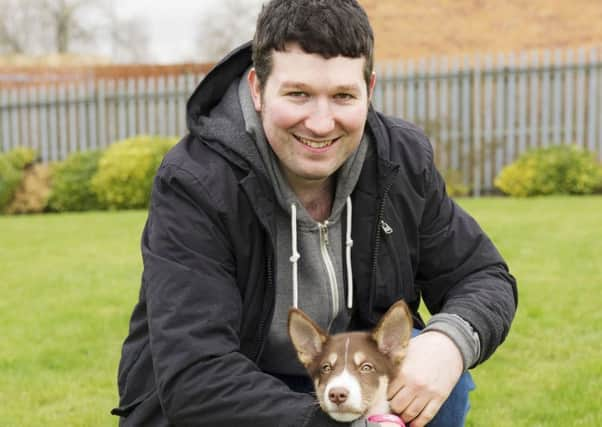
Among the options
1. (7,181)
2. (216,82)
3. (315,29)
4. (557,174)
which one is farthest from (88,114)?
(315,29)

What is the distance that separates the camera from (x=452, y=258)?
3199 millimetres

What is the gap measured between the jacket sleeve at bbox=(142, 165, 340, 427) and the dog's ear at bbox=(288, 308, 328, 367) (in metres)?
0.17

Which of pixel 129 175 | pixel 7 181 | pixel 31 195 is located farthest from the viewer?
pixel 31 195

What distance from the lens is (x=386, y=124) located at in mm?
3219

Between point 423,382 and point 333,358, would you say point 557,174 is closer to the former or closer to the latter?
point 423,382

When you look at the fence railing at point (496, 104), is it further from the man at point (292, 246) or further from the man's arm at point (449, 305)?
the man at point (292, 246)

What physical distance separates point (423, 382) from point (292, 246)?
0.67m

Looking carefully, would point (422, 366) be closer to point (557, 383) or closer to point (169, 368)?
point (169, 368)

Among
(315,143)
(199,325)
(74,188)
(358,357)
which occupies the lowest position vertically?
(74,188)

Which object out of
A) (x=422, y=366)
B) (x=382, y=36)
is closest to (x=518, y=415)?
(x=422, y=366)

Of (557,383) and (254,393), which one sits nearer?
(254,393)

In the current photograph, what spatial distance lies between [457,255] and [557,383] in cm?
206

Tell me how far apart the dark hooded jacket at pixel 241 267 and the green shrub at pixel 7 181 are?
12893 mm

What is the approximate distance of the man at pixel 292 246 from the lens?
2.58 m
